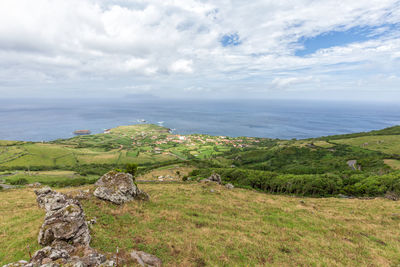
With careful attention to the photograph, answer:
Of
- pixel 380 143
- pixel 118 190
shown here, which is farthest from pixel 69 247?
pixel 380 143

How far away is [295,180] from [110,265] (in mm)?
42576

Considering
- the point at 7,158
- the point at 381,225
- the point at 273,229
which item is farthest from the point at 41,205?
the point at 7,158

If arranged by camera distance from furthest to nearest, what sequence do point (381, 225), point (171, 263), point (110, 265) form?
point (381, 225), point (171, 263), point (110, 265)

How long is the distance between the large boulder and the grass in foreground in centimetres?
82

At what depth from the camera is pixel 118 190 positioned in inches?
771

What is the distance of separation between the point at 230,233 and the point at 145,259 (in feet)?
26.4

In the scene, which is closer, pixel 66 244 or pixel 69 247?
pixel 69 247

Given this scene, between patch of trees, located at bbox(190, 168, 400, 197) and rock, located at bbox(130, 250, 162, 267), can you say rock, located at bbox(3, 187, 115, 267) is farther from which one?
patch of trees, located at bbox(190, 168, 400, 197)

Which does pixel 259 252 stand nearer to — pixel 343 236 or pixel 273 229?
pixel 273 229

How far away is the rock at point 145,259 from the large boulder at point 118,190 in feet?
30.3

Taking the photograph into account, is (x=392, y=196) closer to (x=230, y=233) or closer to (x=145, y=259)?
(x=230, y=233)

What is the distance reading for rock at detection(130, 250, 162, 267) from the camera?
10223 mm

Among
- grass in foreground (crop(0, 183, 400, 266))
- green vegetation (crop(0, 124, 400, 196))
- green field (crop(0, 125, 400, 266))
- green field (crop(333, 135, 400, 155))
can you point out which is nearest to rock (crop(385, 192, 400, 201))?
green field (crop(0, 125, 400, 266))

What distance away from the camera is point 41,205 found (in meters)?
17.0
